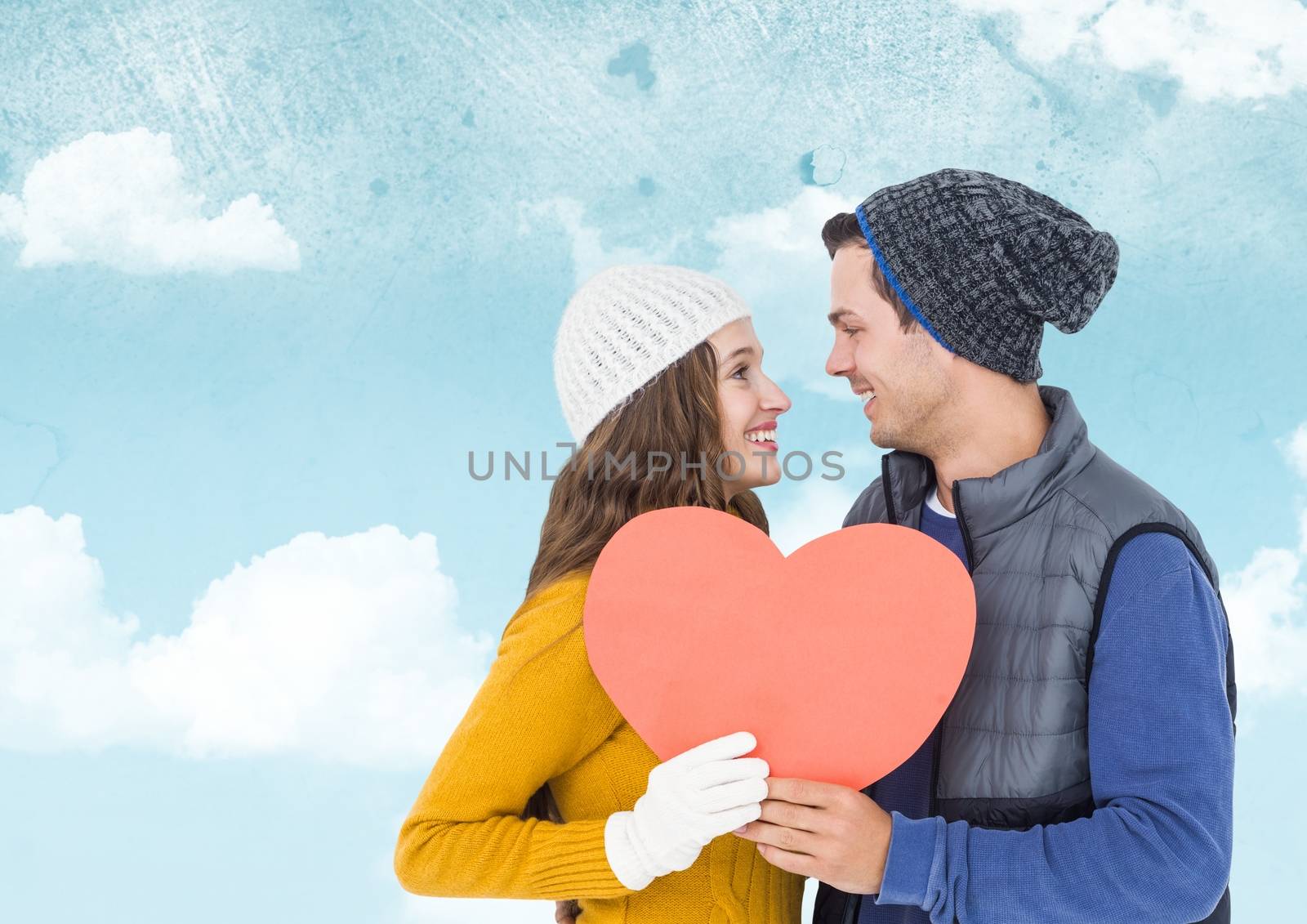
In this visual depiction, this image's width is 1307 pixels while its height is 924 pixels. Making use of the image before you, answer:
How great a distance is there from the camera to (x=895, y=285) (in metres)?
1.80

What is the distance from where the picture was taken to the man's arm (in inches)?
54.9

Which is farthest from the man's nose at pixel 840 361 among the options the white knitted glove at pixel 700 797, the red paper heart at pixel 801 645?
the white knitted glove at pixel 700 797

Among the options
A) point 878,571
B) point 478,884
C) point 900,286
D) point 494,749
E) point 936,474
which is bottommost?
point 478,884

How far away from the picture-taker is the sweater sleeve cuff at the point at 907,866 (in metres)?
1.42

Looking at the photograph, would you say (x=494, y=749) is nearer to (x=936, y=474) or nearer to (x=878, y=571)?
(x=878, y=571)

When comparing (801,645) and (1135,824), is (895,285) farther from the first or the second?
(1135,824)

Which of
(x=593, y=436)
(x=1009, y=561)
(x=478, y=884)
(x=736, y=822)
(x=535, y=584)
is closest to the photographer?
(x=736, y=822)

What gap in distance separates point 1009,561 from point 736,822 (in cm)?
62

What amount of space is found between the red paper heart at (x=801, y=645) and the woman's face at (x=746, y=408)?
1.43 feet

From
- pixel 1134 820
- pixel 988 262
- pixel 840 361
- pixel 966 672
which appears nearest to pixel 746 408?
pixel 840 361

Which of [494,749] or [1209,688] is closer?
[1209,688]

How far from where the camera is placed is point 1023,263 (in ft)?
5.66

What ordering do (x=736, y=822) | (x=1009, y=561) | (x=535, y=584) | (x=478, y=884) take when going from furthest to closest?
(x=535, y=584) < (x=1009, y=561) < (x=478, y=884) < (x=736, y=822)

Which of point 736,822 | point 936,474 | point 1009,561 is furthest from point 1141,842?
point 936,474
